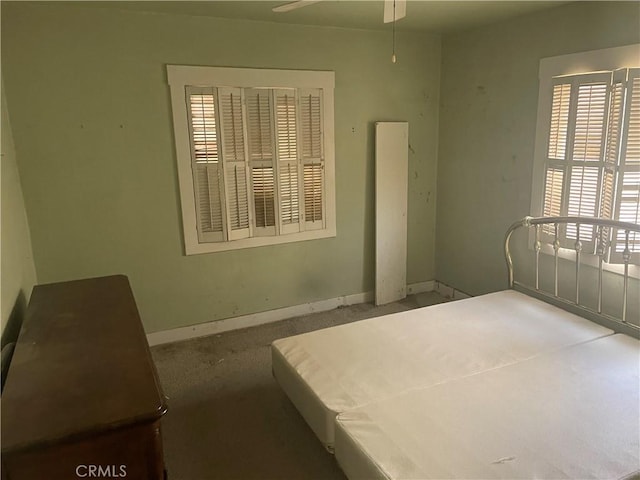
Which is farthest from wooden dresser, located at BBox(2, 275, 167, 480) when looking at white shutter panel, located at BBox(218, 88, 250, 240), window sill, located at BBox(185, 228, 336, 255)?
white shutter panel, located at BBox(218, 88, 250, 240)

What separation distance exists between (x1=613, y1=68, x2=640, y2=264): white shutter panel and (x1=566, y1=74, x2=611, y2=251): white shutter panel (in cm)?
13

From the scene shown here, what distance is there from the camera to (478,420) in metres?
1.91

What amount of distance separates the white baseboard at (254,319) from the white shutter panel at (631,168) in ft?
6.84

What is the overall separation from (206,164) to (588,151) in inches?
101

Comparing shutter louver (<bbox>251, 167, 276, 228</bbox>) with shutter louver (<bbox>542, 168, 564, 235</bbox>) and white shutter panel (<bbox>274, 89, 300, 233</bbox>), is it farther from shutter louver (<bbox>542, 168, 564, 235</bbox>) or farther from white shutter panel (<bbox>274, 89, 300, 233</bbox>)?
shutter louver (<bbox>542, 168, 564, 235</bbox>)

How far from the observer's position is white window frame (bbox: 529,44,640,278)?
2.70 meters

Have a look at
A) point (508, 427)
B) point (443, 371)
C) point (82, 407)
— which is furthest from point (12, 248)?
point (508, 427)

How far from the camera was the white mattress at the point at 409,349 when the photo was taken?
2.15 meters

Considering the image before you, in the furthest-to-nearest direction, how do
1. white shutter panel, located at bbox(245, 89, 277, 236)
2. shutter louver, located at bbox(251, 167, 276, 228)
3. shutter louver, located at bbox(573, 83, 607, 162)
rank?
shutter louver, located at bbox(251, 167, 276, 228)
white shutter panel, located at bbox(245, 89, 277, 236)
shutter louver, located at bbox(573, 83, 607, 162)

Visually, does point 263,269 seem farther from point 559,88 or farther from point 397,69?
point 559,88

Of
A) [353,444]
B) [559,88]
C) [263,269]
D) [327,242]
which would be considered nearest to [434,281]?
[327,242]

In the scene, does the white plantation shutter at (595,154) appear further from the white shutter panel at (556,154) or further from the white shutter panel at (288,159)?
the white shutter panel at (288,159)

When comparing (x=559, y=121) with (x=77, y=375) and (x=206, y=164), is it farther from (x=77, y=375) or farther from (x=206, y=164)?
(x=77, y=375)

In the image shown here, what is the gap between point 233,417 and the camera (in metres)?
2.64
